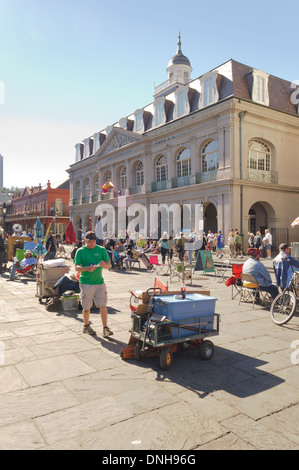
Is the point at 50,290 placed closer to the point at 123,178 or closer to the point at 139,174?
the point at 139,174

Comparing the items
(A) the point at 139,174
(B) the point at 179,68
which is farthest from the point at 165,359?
(B) the point at 179,68

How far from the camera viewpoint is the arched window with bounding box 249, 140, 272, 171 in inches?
948

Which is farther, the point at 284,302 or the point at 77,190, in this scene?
the point at 77,190

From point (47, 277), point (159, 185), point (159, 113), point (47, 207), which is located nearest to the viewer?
point (47, 277)

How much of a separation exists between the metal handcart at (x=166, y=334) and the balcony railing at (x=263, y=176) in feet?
65.7

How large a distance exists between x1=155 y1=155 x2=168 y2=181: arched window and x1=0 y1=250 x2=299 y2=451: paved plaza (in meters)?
24.3

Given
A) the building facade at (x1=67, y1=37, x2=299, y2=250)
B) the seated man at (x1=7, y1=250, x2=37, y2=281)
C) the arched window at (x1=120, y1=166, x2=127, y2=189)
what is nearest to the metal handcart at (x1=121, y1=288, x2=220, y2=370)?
the seated man at (x1=7, y1=250, x2=37, y2=281)

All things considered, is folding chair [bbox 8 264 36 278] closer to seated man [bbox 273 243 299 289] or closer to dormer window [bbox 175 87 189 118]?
seated man [bbox 273 243 299 289]

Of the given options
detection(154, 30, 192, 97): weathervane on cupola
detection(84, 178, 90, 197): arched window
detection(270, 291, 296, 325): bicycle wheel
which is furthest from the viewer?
detection(84, 178, 90, 197): arched window

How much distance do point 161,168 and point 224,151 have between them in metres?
8.21

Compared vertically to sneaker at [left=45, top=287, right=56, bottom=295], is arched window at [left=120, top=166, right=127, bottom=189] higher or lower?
higher

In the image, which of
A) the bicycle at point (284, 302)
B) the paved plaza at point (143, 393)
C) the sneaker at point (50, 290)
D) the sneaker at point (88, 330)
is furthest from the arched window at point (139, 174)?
the sneaker at point (88, 330)

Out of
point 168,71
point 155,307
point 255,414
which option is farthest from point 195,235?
point 168,71

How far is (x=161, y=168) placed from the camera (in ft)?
99.7
